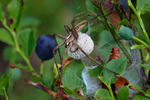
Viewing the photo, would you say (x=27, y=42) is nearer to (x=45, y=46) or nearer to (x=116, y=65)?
(x=45, y=46)

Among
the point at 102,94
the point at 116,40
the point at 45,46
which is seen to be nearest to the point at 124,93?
A: the point at 102,94

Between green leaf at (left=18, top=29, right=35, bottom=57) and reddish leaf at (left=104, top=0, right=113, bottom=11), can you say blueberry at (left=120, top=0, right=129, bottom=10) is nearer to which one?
reddish leaf at (left=104, top=0, right=113, bottom=11)

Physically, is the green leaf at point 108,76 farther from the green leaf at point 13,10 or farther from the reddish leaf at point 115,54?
the green leaf at point 13,10

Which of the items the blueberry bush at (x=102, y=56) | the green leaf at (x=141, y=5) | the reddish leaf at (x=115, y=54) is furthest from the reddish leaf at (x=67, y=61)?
the green leaf at (x=141, y=5)

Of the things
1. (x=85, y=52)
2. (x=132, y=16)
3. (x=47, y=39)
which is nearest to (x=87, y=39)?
(x=85, y=52)

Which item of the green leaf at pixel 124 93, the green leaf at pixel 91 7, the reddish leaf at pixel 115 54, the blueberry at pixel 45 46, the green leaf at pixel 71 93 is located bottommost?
the green leaf at pixel 124 93

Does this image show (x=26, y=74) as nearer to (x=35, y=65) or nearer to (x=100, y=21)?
(x=35, y=65)
